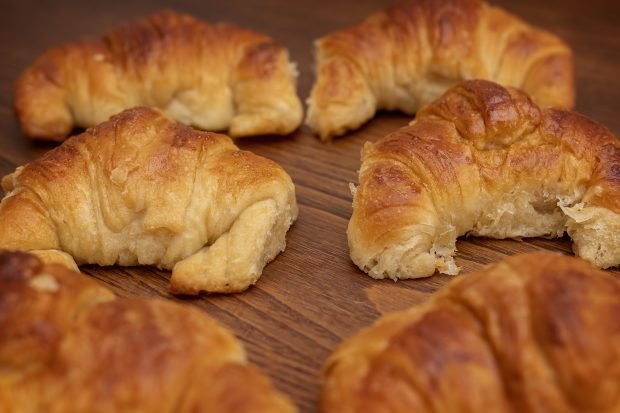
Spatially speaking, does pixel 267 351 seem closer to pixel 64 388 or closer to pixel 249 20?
pixel 64 388

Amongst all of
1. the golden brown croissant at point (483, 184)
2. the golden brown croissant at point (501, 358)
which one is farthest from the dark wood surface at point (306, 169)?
the golden brown croissant at point (501, 358)

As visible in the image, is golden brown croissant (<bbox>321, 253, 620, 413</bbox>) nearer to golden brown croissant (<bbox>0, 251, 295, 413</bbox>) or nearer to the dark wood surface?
golden brown croissant (<bbox>0, 251, 295, 413</bbox>)

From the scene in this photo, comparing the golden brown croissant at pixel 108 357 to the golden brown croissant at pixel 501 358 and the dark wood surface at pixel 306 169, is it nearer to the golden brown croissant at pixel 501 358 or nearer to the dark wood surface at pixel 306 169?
the golden brown croissant at pixel 501 358

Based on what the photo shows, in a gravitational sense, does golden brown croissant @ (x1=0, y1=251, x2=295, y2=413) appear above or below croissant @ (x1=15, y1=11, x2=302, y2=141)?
below

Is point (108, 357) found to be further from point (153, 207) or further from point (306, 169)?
point (306, 169)

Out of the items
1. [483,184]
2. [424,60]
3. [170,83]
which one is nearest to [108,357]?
[483,184]

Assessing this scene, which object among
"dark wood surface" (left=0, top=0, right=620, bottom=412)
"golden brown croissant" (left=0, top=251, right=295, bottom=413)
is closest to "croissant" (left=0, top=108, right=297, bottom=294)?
"dark wood surface" (left=0, top=0, right=620, bottom=412)

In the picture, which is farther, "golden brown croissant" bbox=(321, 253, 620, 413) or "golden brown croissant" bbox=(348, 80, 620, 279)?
"golden brown croissant" bbox=(348, 80, 620, 279)
